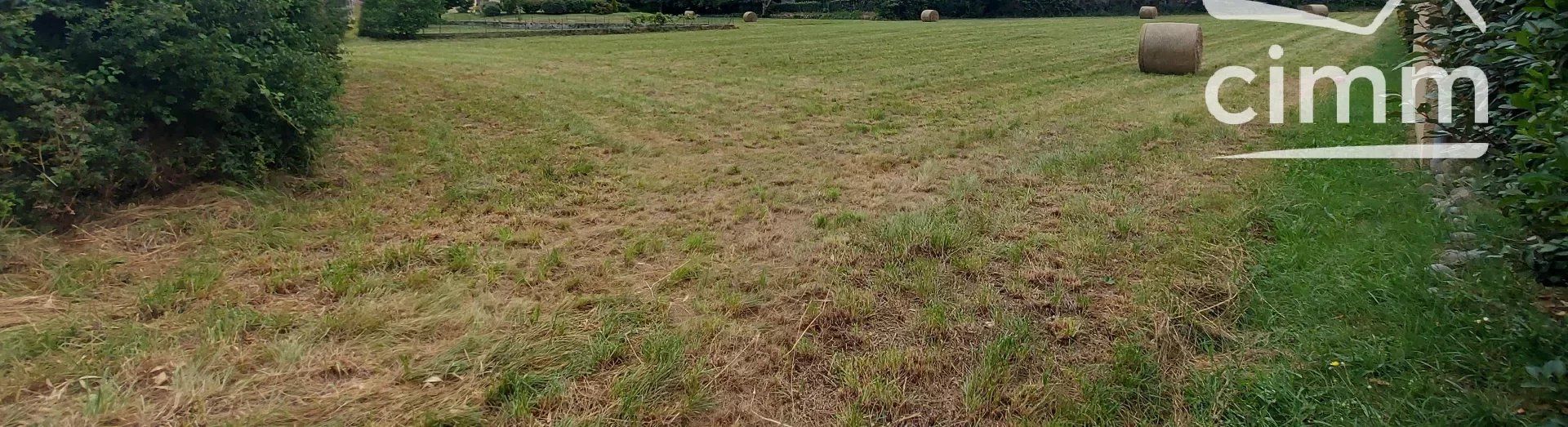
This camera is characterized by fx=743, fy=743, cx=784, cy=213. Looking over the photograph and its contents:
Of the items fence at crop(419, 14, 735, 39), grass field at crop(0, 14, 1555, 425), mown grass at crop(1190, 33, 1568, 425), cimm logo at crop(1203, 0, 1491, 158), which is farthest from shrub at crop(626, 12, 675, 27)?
mown grass at crop(1190, 33, 1568, 425)

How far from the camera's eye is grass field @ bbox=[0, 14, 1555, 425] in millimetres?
2363

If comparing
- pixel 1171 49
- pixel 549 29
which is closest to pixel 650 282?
pixel 1171 49

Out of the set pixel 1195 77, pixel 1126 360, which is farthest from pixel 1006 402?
pixel 1195 77

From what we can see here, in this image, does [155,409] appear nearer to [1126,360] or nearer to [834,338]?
[834,338]

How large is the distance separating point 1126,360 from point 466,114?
21.6 ft

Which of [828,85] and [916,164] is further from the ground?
[828,85]

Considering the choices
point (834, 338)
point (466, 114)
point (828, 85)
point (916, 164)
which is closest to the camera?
point (834, 338)

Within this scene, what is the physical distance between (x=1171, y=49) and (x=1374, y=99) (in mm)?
3769

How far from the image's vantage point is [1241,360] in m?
2.51

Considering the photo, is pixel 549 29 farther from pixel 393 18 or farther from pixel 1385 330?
pixel 1385 330

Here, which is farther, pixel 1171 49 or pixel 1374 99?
pixel 1171 49

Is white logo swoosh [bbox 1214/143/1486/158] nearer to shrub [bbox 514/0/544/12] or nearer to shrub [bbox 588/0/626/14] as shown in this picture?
shrub [bbox 588/0/626/14]

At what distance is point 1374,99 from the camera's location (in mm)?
7129

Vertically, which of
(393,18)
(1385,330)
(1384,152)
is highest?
(393,18)
